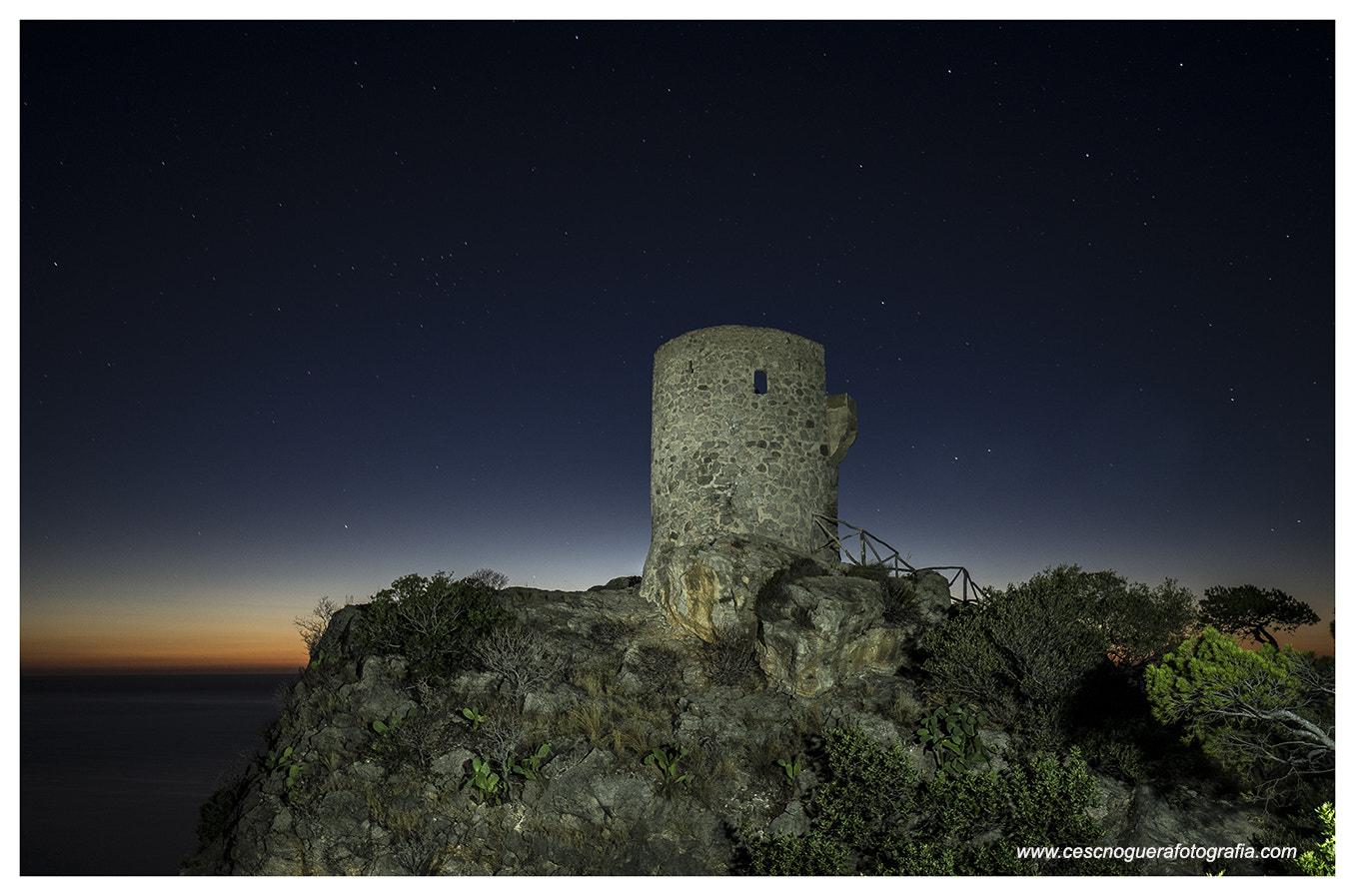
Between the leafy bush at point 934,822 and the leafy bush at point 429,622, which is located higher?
the leafy bush at point 429,622

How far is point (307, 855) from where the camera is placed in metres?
9.96

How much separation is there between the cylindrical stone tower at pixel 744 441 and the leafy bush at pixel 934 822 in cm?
772

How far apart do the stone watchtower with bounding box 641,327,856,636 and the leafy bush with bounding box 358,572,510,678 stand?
4.45 meters

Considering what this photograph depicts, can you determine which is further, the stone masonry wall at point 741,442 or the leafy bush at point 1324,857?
the stone masonry wall at point 741,442

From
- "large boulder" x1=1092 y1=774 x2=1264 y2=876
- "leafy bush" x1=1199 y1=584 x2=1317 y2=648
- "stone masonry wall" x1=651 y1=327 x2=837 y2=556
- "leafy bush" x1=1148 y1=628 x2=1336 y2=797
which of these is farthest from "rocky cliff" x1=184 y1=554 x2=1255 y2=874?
"leafy bush" x1=1199 y1=584 x2=1317 y2=648

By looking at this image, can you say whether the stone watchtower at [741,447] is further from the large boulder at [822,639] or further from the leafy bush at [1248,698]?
Answer: the leafy bush at [1248,698]

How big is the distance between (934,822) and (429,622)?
Answer: 10217 millimetres

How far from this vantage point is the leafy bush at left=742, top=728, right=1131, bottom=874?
26.0 ft

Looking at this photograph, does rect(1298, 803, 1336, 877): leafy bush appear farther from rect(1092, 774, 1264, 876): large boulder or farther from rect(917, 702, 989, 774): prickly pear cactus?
rect(917, 702, 989, 774): prickly pear cactus

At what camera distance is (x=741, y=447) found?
675 inches

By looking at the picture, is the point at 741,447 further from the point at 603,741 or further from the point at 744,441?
the point at 603,741

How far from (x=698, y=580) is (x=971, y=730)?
20.6 feet

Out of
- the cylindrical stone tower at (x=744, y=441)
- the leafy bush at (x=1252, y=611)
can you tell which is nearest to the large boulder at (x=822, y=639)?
the cylindrical stone tower at (x=744, y=441)

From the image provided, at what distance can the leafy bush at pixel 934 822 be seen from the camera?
312 inches
